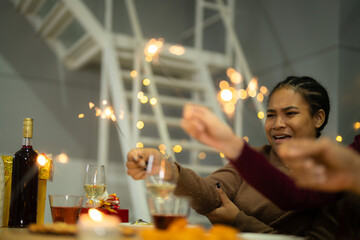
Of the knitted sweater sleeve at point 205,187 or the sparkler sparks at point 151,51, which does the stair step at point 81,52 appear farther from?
the knitted sweater sleeve at point 205,187

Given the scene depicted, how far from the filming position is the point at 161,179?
35.6 inches

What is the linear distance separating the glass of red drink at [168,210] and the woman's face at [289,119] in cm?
84

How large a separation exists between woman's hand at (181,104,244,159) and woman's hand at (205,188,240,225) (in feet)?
1.98

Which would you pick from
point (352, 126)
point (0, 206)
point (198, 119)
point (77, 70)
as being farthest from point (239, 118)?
point (198, 119)

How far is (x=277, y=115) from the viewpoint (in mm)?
1664

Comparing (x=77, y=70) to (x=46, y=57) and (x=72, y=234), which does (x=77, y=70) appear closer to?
(x=46, y=57)

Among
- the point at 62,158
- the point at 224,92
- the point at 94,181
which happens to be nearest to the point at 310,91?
the point at 94,181

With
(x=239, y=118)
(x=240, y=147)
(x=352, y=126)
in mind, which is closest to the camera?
(x=240, y=147)

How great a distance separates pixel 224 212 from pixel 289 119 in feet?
1.33

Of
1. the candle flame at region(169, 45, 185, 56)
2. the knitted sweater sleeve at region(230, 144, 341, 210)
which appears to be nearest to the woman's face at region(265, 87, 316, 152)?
the knitted sweater sleeve at region(230, 144, 341, 210)

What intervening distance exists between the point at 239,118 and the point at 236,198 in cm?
183

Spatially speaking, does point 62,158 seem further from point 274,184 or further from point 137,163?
point 274,184

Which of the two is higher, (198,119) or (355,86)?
(355,86)

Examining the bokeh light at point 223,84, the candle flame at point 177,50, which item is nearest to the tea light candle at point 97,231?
the candle flame at point 177,50
